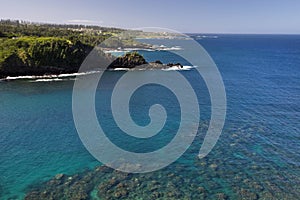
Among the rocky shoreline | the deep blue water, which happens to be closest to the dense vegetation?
the rocky shoreline

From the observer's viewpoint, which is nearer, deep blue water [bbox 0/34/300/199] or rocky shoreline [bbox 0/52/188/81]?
deep blue water [bbox 0/34/300/199]

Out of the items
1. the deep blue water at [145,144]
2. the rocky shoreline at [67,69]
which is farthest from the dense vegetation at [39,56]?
the deep blue water at [145,144]

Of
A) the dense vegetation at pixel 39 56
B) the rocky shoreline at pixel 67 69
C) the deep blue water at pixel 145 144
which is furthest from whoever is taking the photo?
the dense vegetation at pixel 39 56

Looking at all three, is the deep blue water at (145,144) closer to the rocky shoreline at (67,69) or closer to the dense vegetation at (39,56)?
the rocky shoreline at (67,69)

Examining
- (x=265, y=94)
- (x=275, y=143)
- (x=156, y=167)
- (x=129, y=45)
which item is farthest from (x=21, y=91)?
(x=129, y=45)

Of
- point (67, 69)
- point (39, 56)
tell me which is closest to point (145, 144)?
point (67, 69)

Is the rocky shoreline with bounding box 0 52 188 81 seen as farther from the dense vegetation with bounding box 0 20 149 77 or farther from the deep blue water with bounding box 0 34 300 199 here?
the deep blue water with bounding box 0 34 300 199

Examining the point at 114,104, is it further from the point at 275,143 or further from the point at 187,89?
the point at 275,143

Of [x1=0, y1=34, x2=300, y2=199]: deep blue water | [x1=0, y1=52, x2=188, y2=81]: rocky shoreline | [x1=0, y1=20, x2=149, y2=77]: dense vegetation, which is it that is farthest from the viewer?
[x1=0, y1=20, x2=149, y2=77]: dense vegetation
